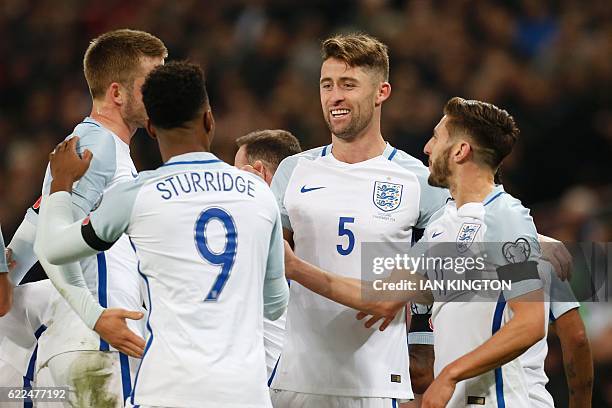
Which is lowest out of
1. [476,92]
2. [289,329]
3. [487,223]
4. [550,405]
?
[550,405]

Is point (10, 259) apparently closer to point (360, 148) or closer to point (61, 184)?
point (61, 184)

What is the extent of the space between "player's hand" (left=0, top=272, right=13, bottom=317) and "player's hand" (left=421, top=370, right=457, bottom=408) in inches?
83.7

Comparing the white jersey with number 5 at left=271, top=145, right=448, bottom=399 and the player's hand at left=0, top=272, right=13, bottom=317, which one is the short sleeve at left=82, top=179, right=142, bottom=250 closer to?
the player's hand at left=0, top=272, right=13, bottom=317

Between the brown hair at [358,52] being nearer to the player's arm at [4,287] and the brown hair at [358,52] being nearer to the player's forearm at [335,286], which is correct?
the player's forearm at [335,286]

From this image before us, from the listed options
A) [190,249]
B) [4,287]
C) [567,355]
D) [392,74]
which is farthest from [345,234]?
[392,74]

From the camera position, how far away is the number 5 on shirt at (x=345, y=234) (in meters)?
5.04

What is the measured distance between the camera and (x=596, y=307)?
7742 millimetres

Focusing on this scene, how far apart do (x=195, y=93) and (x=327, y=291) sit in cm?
124

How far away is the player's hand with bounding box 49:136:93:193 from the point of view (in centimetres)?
425

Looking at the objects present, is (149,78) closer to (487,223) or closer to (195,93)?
(195,93)

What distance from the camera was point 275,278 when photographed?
161 inches

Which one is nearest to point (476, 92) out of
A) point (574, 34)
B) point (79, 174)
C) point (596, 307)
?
point (574, 34)

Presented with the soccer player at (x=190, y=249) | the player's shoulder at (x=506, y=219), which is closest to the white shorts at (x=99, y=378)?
the soccer player at (x=190, y=249)

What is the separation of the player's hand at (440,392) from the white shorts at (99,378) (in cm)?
131
